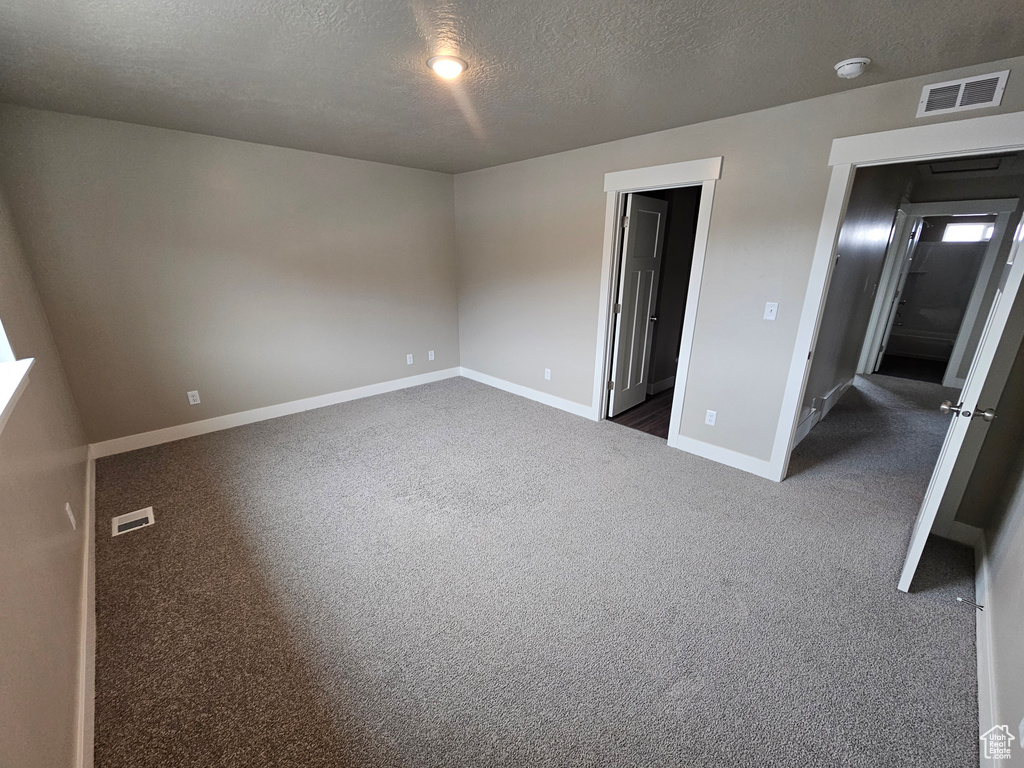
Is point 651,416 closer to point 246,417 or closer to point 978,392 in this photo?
point 978,392

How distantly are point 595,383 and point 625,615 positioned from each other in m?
2.31

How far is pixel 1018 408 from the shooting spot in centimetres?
207

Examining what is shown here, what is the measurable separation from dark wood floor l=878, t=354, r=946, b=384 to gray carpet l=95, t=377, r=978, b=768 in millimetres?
3195

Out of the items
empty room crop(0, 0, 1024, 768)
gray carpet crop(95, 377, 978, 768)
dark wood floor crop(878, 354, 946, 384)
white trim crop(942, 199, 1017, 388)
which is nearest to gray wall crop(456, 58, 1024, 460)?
empty room crop(0, 0, 1024, 768)

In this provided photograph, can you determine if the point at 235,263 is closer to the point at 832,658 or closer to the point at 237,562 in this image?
the point at 237,562

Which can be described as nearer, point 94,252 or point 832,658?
point 832,658

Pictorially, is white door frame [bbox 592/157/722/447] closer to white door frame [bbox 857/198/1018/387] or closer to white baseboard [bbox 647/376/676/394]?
white baseboard [bbox 647/376/676/394]

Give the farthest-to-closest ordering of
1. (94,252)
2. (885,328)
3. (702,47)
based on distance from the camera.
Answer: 1. (885,328)
2. (94,252)
3. (702,47)

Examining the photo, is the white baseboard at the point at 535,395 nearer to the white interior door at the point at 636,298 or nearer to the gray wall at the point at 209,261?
the white interior door at the point at 636,298

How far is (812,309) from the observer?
2.53 meters

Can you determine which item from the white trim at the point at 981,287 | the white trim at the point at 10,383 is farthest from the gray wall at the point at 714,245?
the white trim at the point at 981,287

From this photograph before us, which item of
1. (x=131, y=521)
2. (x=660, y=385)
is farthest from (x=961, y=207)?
(x=131, y=521)

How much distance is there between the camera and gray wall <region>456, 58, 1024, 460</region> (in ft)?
7.86

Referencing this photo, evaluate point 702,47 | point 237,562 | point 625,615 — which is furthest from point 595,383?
point 237,562
